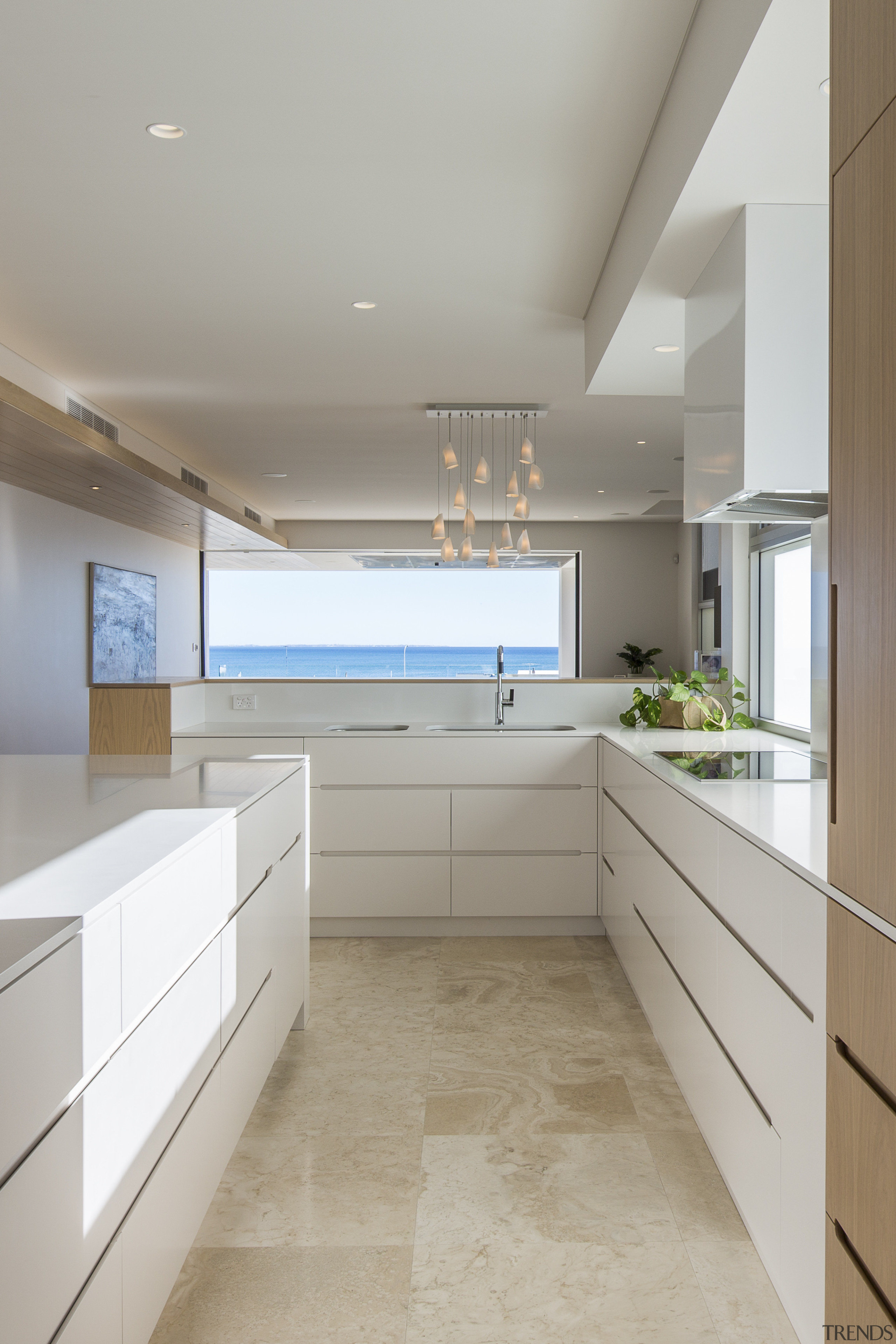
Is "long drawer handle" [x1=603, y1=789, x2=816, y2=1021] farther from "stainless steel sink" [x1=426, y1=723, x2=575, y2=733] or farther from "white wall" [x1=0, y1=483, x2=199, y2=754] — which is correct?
"white wall" [x1=0, y1=483, x2=199, y2=754]

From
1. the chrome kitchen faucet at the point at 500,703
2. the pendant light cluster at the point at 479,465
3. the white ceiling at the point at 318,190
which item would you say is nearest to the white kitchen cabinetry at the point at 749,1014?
the chrome kitchen faucet at the point at 500,703

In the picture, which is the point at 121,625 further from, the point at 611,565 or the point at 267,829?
the point at 611,565

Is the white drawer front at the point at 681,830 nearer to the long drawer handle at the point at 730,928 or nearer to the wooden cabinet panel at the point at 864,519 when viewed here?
the long drawer handle at the point at 730,928

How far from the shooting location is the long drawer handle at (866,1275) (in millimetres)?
1113

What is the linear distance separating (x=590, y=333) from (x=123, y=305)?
67.2 inches

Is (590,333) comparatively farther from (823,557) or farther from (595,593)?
(595,593)

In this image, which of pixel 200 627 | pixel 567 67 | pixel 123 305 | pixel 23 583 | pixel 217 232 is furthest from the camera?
pixel 200 627

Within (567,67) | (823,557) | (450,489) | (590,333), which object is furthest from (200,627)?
(567,67)

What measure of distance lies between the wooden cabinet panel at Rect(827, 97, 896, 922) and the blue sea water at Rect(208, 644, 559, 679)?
20385mm

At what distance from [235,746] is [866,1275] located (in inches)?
123

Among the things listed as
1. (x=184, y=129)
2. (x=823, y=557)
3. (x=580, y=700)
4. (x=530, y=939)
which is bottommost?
(x=530, y=939)

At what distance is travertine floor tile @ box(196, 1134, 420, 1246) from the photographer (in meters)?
1.91

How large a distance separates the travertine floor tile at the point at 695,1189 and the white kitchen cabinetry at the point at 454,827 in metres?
1.70

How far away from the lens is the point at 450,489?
24.7 feet
